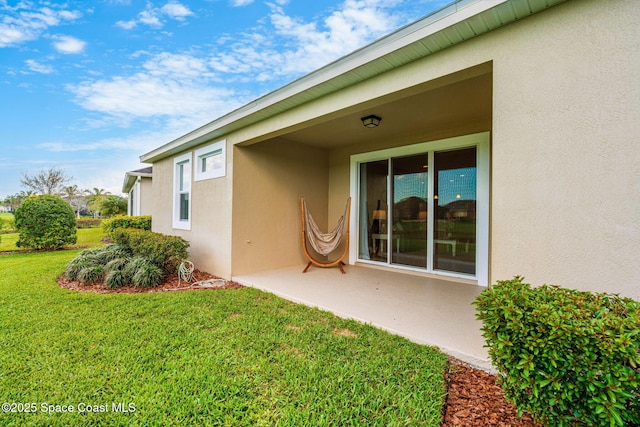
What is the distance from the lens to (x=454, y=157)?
4.73m

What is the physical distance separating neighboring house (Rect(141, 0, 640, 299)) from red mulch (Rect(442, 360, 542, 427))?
87cm

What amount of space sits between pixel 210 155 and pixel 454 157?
4814 millimetres

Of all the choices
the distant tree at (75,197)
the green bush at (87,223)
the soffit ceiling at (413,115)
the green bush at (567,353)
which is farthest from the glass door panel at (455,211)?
the distant tree at (75,197)

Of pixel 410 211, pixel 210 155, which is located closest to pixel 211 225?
pixel 210 155

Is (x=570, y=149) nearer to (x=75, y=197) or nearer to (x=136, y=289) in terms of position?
(x=136, y=289)

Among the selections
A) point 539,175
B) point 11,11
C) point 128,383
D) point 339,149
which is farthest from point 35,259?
point 539,175

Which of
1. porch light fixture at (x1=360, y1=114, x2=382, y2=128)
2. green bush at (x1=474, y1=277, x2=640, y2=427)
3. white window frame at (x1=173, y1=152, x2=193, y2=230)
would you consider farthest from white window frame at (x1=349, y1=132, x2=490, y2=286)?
white window frame at (x1=173, y1=152, x2=193, y2=230)

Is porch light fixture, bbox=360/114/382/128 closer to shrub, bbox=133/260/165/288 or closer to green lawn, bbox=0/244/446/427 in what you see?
green lawn, bbox=0/244/446/427

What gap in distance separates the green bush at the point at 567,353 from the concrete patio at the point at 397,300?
2.50 ft

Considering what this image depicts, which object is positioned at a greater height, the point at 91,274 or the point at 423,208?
the point at 423,208

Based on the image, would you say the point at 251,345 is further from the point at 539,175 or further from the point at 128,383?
the point at 539,175

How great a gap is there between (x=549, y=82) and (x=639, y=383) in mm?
1785

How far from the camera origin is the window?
6.33 m

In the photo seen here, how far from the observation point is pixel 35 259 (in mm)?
7031
